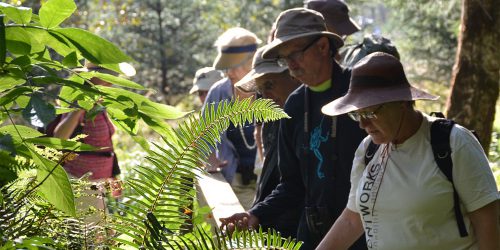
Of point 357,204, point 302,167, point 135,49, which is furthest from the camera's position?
point 135,49

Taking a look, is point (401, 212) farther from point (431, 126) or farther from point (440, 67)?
point (440, 67)

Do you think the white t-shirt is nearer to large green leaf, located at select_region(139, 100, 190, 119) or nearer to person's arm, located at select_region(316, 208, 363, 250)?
person's arm, located at select_region(316, 208, 363, 250)

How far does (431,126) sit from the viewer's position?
3.51 meters

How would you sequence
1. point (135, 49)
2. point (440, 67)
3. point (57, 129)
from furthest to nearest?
point (135, 49)
point (440, 67)
point (57, 129)

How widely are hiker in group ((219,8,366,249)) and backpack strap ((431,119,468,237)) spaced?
100 centimetres

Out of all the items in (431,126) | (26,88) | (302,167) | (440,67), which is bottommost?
(440,67)

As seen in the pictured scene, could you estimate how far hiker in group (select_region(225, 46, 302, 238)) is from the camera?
492 centimetres

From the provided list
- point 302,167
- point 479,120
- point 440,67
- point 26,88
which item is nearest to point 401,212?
point 302,167

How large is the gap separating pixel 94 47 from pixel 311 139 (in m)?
2.48

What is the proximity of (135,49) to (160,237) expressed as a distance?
63.5ft

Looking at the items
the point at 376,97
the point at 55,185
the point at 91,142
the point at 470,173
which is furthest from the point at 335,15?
the point at 55,185

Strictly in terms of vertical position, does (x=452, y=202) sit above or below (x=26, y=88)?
below

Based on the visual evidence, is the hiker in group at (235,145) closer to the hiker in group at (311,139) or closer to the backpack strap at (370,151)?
the hiker in group at (311,139)

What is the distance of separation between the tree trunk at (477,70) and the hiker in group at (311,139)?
4.08 m
